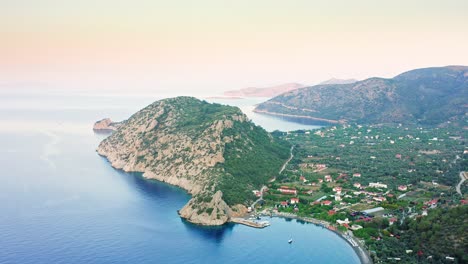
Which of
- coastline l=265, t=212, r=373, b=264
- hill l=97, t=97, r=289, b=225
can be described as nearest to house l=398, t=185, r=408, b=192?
coastline l=265, t=212, r=373, b=264

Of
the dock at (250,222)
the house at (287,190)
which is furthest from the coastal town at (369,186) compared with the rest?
the dock at (250,222)

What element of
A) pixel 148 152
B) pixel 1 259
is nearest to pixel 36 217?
pixel 1 259

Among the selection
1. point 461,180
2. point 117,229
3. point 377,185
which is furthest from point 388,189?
point 117,229

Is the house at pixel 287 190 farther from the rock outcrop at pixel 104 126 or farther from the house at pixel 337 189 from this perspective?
the rock outcrop at pixel 104 126

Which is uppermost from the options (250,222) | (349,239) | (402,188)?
(402,188)

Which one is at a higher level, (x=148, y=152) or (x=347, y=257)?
(x=148, y=152)

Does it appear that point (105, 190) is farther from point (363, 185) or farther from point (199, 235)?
point (363, 185)

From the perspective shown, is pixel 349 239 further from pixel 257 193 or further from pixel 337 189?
pixel 257 193
